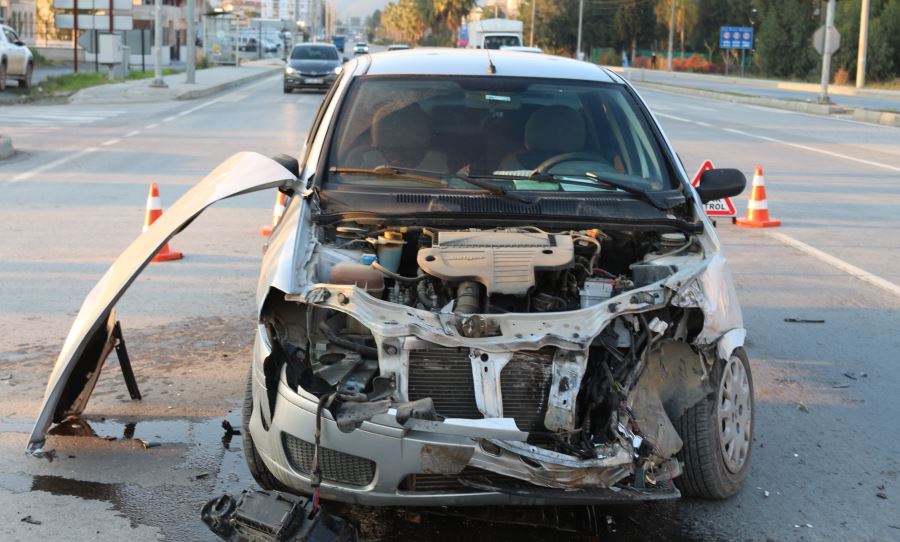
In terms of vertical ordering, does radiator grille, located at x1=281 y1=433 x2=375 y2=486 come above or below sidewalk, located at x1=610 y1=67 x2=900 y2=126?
below

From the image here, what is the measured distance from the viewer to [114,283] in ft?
15.3

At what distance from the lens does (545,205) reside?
16.1 ft

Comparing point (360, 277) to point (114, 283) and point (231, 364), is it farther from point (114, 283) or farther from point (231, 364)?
point (231, 364)

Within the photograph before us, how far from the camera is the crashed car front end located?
3.65m

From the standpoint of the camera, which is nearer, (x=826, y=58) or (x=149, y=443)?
(x=149, y=443)

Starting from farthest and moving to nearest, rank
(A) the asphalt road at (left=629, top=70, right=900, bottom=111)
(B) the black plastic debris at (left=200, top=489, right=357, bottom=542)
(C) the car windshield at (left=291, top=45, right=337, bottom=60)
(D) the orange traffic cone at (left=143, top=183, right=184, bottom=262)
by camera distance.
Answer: (A) the asphalt road at (left=629, top=70, right=900, bottom=111), (C) the car windshield at (left=291, top=45, right=337, bottom=60), (D) the orange traffic cone at (left=143, top=183, right=184, bottom=262), (B) the black plastic debris at (left=200, top=489, right=357, bottom=542)

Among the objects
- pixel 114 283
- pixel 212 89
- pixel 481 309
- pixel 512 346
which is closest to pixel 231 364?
pixel 114 283

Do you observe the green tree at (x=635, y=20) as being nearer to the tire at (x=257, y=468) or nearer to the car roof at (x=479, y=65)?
the car roof at (x=479, y=65)

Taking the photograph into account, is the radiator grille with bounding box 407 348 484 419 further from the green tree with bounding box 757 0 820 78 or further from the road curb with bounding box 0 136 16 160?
the green tree with bounding box 757 0 820 78

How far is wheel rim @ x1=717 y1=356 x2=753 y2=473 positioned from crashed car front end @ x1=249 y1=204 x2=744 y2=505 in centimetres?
17

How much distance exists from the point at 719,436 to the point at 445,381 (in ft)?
4.05

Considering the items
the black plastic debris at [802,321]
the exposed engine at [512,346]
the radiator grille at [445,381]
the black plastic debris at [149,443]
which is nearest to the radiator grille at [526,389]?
the exposed engine at [512,346]

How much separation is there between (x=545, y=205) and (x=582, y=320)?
110cm

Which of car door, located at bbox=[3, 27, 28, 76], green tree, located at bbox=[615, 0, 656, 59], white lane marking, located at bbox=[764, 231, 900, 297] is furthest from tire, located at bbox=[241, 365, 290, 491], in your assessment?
green tree, located at bbox=[615, 0, 656, 59]
